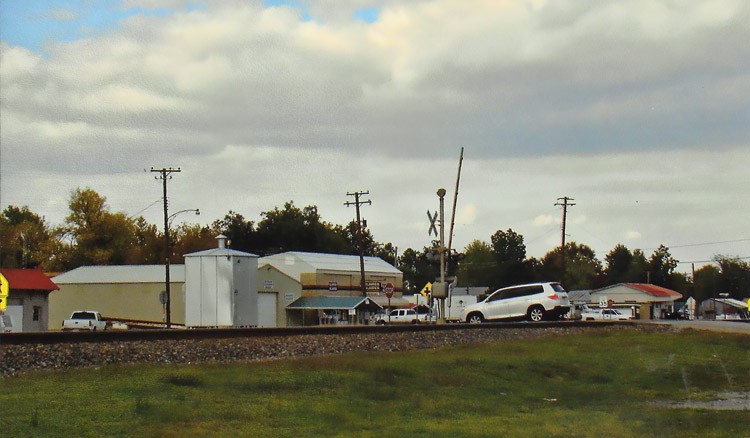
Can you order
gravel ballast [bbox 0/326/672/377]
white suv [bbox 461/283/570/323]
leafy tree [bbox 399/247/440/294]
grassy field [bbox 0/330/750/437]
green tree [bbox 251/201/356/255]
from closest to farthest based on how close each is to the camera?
grassy field [bbox 0/330/750/437], gravel ballast [bbox 0/326/672/377], white suv [bbox 461/283/570/323], green tree [bbox 251/201/356/255], leafy tree [bbox 399/247/440/294]

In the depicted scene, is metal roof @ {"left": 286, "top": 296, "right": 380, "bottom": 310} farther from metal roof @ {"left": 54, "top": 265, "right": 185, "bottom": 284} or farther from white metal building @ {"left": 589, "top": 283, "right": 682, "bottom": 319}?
white metal building @ {"left": 589, "top": 283, "right": 682, "bottom": 319}

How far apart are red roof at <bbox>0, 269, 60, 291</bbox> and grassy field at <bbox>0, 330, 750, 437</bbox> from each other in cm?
4341

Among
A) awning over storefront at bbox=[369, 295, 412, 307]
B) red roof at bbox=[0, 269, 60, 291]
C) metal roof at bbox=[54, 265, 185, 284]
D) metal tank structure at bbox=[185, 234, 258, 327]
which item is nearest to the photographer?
red roof at bbox=[0, 269, 60, 291]

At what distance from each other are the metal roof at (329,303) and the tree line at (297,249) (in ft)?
21.5

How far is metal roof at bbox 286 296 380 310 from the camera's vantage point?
90438 mm

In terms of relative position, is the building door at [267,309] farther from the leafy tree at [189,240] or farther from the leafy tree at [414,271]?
the leafy tree at [414,271]

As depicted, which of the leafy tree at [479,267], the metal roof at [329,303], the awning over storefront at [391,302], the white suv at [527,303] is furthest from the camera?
the leafy tree at [479,267]

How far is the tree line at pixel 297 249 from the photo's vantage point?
110750 millimetres

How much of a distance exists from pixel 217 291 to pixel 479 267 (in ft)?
258

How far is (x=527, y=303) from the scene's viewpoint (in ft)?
145

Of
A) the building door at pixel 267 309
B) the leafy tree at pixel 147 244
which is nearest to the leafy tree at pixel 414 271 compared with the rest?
the leafy tree at pixel 147 244

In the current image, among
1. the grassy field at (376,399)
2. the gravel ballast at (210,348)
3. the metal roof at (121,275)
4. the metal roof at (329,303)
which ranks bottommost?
the grassy field at (376,399)

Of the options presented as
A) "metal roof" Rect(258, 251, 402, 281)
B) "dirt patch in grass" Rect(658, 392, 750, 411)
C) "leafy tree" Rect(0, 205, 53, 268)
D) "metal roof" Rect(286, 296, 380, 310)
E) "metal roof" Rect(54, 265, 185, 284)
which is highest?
"leafy tree" Rect(0, 205, 53, 268)

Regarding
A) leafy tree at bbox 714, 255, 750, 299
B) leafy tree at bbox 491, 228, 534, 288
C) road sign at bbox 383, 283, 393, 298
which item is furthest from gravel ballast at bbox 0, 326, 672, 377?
leafy tree at bbox 714, 255, 750, 299
